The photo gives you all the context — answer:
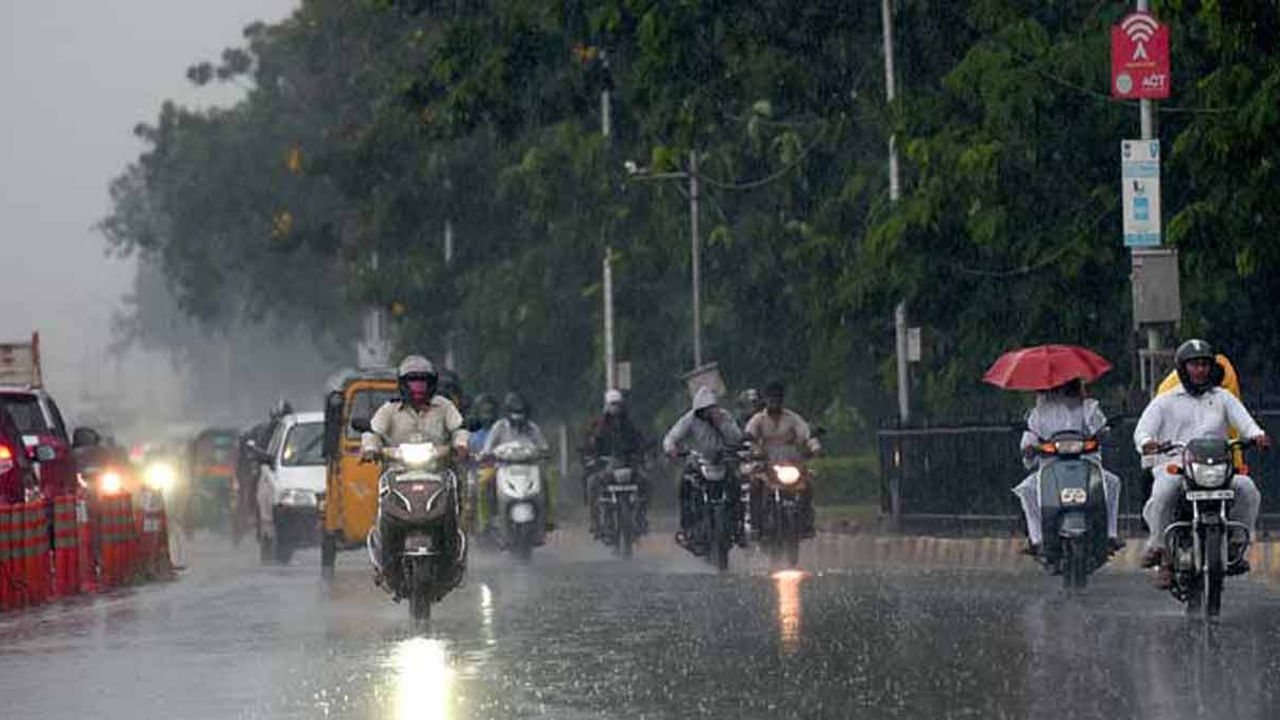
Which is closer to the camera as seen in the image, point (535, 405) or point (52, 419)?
point (52, 419)

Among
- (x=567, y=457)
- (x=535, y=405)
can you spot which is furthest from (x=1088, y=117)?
(x=567, y=457)

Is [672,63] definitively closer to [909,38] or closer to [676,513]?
[909,38]

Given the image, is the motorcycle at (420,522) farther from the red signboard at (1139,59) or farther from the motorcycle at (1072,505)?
the red signboard at (1139,59)

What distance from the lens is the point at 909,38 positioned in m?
42.2

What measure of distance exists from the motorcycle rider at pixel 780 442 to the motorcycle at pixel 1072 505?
23.7 ft

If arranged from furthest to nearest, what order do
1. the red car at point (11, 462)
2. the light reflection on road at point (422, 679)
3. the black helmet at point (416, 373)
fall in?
the red car at point (11, 462) → the black helmet at point (416, 373) → the light reflection on road at point (422, 679)

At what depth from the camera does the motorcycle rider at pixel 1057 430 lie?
23.8 metres

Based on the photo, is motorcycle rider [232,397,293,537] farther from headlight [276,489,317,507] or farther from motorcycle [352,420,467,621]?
motorcycle [352,420,467,621]

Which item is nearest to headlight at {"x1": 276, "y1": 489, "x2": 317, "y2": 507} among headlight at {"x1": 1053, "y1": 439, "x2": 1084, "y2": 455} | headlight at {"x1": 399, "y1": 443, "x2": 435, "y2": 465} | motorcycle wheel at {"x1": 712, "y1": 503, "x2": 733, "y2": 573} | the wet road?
motorcycle wheel at {"x1": 712, "y1": 503, "x2": 733, "y2": 573}

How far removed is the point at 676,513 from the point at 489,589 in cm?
2635

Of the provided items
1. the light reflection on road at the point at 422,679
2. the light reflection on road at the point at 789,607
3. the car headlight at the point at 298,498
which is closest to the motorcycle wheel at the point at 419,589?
the light reflection on road at the point at 422,679

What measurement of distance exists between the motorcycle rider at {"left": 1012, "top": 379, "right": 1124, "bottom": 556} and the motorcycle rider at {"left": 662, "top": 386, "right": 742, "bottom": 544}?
5944mm

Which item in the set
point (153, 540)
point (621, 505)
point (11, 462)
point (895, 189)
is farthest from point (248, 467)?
point (11, 462)

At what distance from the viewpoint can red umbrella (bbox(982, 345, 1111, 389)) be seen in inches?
1003
